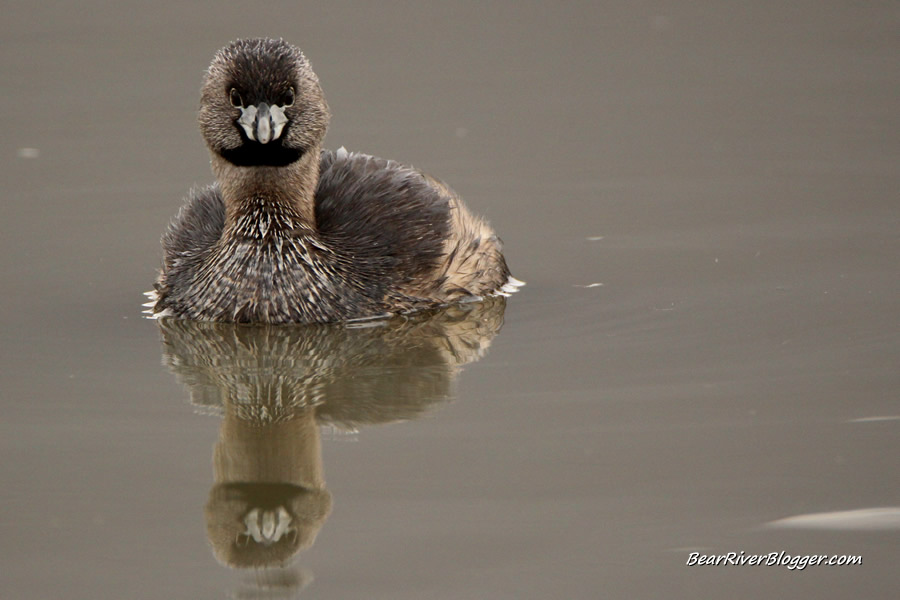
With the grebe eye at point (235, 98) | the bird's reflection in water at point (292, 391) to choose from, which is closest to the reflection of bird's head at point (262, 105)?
the grebe eye at point (235, 98)

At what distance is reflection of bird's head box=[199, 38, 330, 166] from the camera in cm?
995

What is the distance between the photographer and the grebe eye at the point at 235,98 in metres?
10.0

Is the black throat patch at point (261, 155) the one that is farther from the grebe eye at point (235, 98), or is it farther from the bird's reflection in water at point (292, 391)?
the bird's reflection in water at point (292, 391)

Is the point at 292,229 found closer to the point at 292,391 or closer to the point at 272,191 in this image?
the point at 272,191

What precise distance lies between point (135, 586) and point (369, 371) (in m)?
3.10

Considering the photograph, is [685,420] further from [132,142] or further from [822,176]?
[132,142]

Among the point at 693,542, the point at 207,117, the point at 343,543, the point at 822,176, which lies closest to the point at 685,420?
the point at 693,542

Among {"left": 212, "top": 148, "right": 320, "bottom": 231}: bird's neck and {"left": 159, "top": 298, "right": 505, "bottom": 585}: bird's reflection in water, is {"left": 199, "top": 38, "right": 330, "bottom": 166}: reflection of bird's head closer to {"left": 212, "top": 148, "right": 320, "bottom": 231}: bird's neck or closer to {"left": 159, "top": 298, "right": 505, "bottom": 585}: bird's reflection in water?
{"left": 212, "top": 148, "right": 320, "bottom": 231}: bird's neck

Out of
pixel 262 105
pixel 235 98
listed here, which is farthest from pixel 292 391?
pixel 235 98

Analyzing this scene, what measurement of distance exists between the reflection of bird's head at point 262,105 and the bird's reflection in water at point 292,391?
1085 mm

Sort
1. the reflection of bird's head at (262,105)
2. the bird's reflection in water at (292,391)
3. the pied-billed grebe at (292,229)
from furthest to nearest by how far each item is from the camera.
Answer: the pied-billed grebe at (292,229) → the reflection of bird's head at (262,105) → the bird's reflection in water at (292,391)

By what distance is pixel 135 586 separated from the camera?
6348mm

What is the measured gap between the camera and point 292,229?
10.5 meters

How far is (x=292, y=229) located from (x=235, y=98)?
0.92 meters
